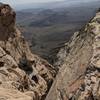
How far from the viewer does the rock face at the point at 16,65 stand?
21325mm

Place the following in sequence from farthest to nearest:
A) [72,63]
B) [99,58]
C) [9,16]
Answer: [9,16]
[72,63]
[99,58]

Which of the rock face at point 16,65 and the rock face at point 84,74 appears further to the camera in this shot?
the rock face at point 16,65

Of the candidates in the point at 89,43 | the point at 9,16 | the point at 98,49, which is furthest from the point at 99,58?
the point at 9,16

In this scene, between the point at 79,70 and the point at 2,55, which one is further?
the point at 2,55

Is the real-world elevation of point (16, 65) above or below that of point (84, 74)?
below

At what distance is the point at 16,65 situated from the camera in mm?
23734

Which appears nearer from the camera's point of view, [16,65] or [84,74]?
[84,74]

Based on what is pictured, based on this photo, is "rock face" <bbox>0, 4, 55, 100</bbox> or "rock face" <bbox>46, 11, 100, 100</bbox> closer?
"rock face" <bbox>46, 11, 100, 100</bbox>

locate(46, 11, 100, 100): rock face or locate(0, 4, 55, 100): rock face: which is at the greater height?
locate(46, 11, 100, 100): rock face

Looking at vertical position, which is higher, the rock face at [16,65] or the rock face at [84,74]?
the rock face at [84,74]

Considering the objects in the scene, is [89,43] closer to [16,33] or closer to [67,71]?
[67,71]

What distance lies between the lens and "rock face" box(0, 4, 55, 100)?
840 inches

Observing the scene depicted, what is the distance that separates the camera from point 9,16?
29.9 metres

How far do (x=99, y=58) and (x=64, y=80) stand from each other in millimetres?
3114
